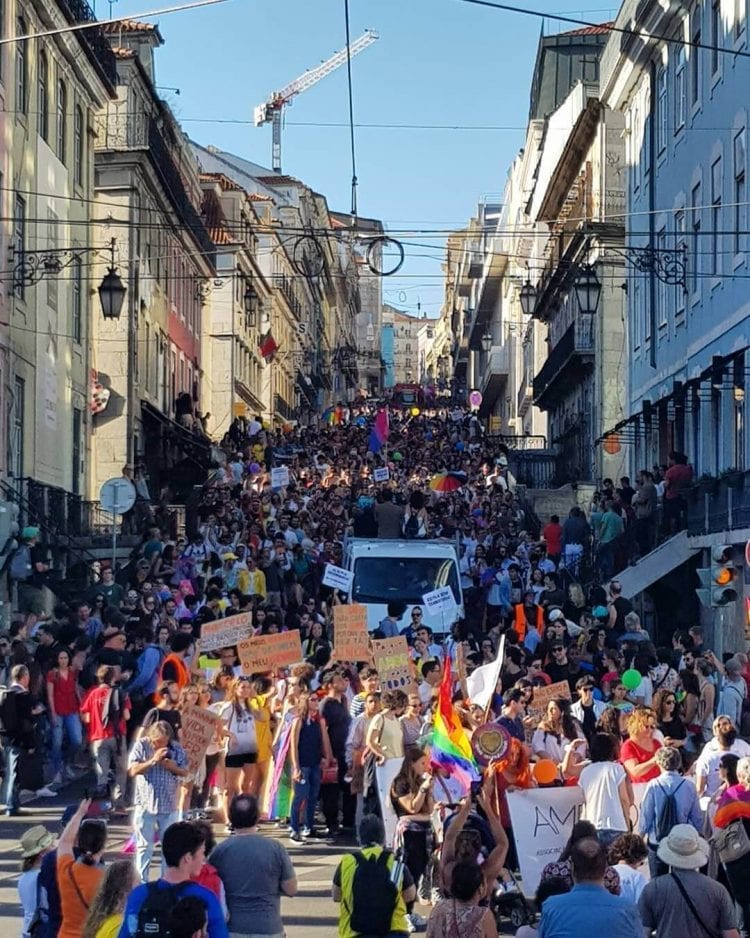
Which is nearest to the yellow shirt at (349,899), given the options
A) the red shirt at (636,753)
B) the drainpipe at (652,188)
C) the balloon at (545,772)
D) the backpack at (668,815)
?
the backpack at (668,815)

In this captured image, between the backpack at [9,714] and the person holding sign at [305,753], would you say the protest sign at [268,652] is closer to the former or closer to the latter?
the person holding sign at [305,753]

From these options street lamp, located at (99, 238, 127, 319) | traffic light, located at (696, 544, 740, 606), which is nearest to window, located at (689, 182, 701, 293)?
traffic light, located at (696, 544, 740, 606)

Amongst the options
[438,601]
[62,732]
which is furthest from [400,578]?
[62,732]

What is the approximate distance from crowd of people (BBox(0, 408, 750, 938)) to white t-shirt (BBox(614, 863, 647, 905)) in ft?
0.04

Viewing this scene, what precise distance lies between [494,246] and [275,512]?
67.5 m

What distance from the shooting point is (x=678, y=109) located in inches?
1353

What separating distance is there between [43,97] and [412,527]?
1031cm

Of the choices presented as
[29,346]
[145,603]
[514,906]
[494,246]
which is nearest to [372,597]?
[145,603]

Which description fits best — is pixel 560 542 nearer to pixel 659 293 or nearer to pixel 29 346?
pixel 659 293

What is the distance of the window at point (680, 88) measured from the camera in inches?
1330

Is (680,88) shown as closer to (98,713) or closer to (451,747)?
(98,713)

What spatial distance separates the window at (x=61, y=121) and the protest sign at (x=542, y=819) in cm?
2433

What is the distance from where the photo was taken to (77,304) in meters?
37.0

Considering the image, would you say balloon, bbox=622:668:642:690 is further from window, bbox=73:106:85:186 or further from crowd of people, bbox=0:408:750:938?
window, bbox=73:106:85:186
